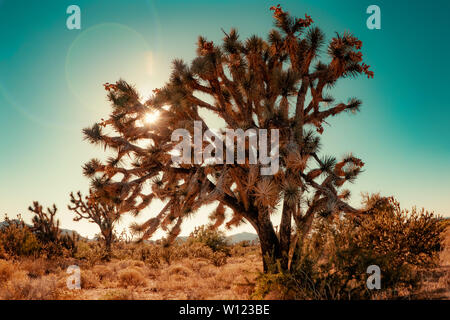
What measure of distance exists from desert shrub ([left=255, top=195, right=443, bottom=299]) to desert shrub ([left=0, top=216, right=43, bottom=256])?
357 inches

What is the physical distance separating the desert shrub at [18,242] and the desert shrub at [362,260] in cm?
906

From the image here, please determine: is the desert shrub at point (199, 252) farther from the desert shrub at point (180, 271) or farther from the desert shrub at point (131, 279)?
the desert shrub at point (131, 279)

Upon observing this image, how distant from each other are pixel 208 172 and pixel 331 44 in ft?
13.7

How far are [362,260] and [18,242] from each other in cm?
1105

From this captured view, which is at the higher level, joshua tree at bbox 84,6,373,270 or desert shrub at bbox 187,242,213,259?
joshua tree at bbox 84,6,373,270

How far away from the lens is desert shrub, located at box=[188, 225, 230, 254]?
13588 millimetres

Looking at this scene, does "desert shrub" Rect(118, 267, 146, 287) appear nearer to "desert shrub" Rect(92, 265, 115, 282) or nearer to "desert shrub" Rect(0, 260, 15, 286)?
"desert shrub" Rect(92, 265, 115, 282)

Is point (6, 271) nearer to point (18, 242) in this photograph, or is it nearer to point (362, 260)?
point (18, 242)

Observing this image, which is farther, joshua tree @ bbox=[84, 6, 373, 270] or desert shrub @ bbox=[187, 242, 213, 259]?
desert shrub @ bbox=[187, 242, 213, 259]

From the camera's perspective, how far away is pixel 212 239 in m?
13.8

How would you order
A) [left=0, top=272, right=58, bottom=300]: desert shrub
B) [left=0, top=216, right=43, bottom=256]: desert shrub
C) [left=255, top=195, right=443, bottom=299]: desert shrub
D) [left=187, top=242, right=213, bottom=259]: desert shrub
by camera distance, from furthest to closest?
[left=187, top=242, right=213, bottom=259]: desert shrub < [left=0, top=216, right=43, bottom=256]: desert shrub < [left=0, top=272, right=58, bottom=300]: desert shrub < [left=255, top=195, right=443, bottom=299]: desert shrub

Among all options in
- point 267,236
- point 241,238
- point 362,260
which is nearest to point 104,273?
point 267,236

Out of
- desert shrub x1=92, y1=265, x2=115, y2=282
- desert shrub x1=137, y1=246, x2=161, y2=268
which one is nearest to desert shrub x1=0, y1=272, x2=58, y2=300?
desert shrub x1=92, y1=265, x2=115, y2=282

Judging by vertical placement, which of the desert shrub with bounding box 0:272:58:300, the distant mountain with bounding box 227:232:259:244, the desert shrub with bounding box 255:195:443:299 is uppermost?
the desert shrub with bounding box 255:195:443:299
